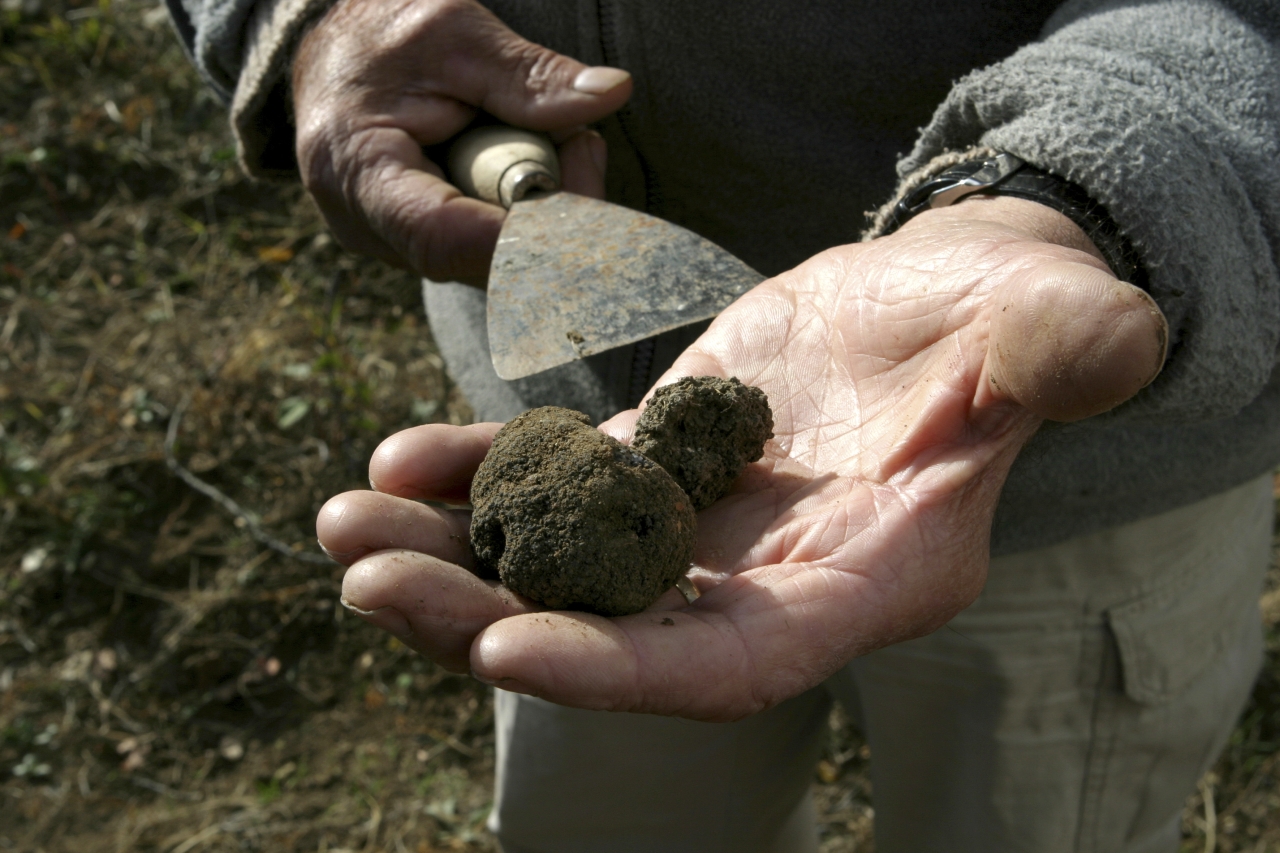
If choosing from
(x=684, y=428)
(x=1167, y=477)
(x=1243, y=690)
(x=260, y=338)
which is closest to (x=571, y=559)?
(x=684, y=428)

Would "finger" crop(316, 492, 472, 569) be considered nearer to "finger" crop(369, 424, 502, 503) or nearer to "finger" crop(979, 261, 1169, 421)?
"finger" crop(369, 424, 502, 503)

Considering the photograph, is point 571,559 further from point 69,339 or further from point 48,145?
point 48,145

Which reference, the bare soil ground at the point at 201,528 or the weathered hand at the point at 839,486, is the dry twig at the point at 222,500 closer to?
the bare soil ground at the point at 201,528

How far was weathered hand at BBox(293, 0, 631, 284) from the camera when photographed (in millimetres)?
2484

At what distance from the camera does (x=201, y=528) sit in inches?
160

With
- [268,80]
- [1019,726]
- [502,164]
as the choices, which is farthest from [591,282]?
[1019,726]

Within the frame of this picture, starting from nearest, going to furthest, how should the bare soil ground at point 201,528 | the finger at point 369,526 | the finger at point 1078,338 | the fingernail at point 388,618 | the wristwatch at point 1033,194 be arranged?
the finger at point 1078,338 → the fingernail at point 388,618 → the finger at point 369,526 → the wristwatch at point 1033,194 → the bare soil ground at point 201,528

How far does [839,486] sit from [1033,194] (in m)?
0.67

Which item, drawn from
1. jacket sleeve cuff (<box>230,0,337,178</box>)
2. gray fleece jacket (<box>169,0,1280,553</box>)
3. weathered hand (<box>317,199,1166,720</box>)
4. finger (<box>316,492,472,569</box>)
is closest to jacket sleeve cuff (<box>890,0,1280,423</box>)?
gray fleece jacket (<box>169,0,1280,553</box>)

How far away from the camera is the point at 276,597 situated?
12.7 ft

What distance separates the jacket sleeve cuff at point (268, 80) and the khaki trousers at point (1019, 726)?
5.73 ft

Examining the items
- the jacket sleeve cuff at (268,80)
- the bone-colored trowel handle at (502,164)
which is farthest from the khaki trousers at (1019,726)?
the jacket sleeve cuff at (268,80)

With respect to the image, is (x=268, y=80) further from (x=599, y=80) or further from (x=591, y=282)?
(x=591, y=282)

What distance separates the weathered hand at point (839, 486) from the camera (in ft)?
5.01
